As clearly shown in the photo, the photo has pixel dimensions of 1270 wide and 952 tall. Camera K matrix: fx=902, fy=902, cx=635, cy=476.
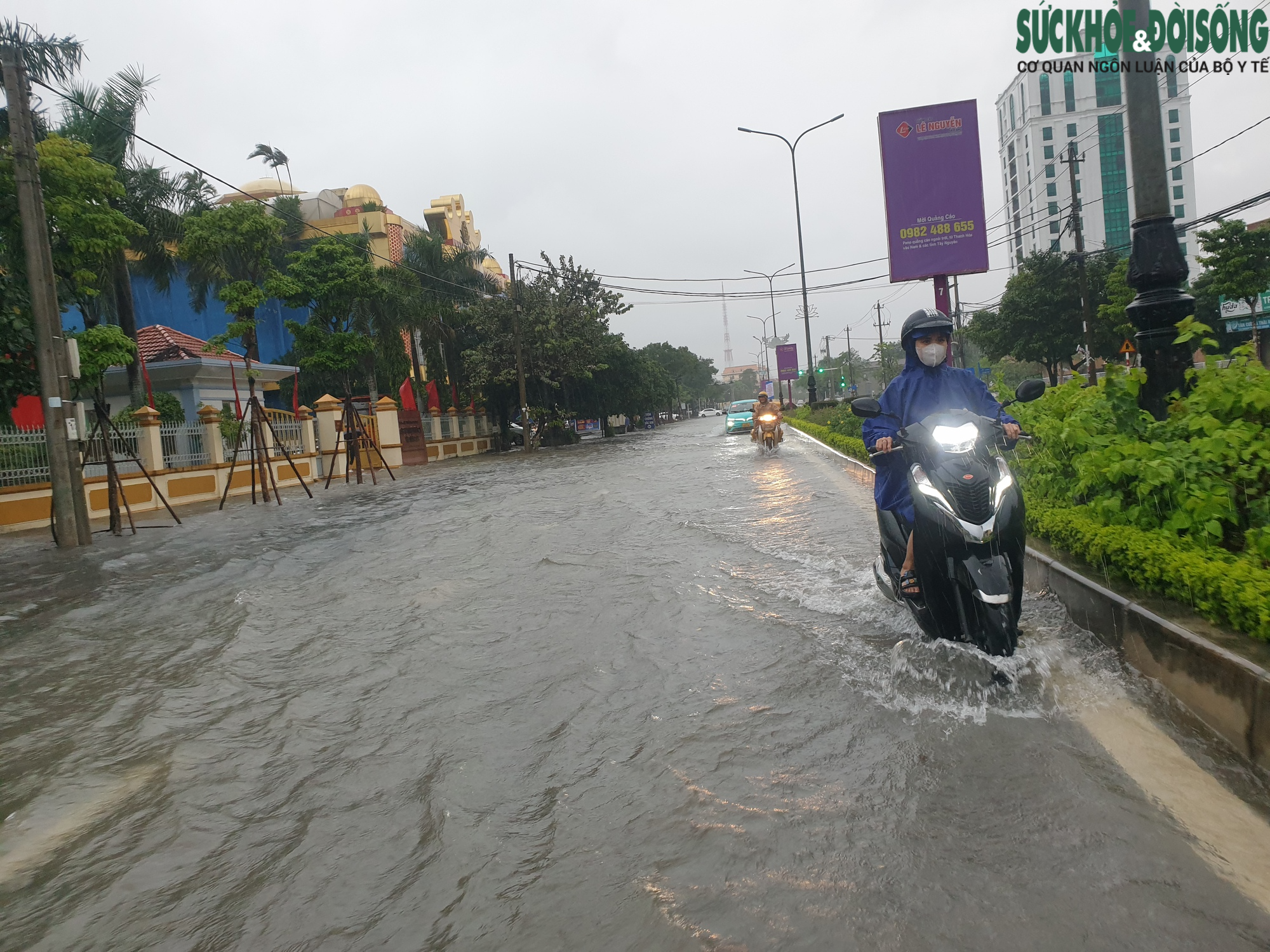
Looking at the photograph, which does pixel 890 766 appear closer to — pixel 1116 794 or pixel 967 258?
pixel 1116 794

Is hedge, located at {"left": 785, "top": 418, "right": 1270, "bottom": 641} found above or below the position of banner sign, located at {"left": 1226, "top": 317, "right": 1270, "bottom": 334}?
below

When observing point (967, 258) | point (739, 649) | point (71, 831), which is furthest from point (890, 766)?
point (967, 258)

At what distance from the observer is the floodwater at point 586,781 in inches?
96.7

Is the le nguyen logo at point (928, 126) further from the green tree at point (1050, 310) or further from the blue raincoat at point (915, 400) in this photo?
the green tree at point (1050, 310)

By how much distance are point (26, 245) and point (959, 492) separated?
12.5 meters

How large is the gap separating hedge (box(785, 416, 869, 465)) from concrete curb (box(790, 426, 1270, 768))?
13.8 feet

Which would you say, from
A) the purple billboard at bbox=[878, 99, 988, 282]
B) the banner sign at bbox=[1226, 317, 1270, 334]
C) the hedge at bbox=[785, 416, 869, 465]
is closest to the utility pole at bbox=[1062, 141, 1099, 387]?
the hedge at bbox=[785, 416, 869, 465]

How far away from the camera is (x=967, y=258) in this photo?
15742mm

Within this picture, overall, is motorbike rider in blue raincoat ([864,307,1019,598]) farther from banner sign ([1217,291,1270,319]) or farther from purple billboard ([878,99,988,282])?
banner sign ([1217,291,1270,319])

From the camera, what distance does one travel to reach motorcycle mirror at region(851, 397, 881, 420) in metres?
4.43

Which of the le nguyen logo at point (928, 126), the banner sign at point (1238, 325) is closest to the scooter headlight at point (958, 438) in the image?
the le nguyen logo at point (928, 126)

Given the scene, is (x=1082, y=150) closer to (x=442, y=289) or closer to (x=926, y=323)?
(x=442, y=289)

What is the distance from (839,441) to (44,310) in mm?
14073

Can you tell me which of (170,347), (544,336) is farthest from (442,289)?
(170,347)
